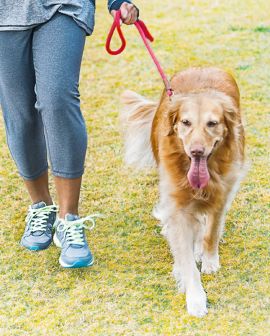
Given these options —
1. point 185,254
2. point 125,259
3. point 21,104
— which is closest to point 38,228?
point 125,259

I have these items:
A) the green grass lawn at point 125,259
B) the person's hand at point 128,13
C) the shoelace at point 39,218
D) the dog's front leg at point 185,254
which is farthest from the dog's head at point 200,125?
the shoelace at point 39,218

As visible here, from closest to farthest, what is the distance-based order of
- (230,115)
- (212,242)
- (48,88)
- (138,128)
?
(48,88) → (230,115) → (212,242) → (138,128)

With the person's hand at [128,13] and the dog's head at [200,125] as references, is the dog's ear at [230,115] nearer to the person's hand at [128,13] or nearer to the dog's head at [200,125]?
the dog's head at [200,125]

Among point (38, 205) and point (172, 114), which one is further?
point (38, 205)

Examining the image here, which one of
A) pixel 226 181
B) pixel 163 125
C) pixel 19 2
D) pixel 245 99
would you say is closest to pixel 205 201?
pixel 226 181

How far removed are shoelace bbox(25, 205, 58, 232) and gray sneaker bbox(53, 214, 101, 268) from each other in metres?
0.17

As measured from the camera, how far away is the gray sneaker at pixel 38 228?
3.79 meters

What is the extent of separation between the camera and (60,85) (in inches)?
127

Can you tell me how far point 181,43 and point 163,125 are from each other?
4.26m

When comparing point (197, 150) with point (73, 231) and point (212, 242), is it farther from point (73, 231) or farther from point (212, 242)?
point (73, 231)

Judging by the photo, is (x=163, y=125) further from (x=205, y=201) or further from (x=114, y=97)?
(x=114, y=97)

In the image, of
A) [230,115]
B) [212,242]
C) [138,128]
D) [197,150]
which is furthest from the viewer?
[138,128]

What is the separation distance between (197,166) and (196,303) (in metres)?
0.63

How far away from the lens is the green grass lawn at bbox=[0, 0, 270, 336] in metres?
3.15
